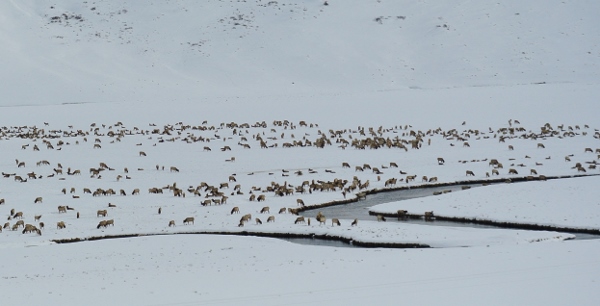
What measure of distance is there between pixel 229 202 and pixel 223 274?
10978 millimetres

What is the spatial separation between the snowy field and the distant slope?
27 centimetres

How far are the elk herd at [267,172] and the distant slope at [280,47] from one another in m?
17.0

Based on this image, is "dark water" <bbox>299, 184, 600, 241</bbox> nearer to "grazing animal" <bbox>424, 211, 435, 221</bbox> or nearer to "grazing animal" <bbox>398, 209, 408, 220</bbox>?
"grazing animal" <bbox>424, 211, 435, 221</bbox>

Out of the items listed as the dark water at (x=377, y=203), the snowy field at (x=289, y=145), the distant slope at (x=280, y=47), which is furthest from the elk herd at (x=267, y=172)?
the distant slope at (x=280, y=47)

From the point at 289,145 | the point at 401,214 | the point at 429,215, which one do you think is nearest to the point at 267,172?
the point at 289,145

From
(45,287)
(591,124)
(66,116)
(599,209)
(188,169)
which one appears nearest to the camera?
(45,287)

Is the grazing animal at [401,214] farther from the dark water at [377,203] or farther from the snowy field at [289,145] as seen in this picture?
the snowy field at [289,145]

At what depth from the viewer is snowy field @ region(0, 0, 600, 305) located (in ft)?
→ 48.9

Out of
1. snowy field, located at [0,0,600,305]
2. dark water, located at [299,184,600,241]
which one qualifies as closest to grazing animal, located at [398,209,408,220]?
dark water, located at [299,184,600,241]

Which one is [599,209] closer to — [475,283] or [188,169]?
[475,283]

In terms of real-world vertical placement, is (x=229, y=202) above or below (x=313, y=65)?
below

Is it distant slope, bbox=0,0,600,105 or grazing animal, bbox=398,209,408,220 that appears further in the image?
distant slope, bbox=0,0,600,105

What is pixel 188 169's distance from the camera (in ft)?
112

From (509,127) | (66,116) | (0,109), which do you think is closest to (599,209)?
(509,127)
